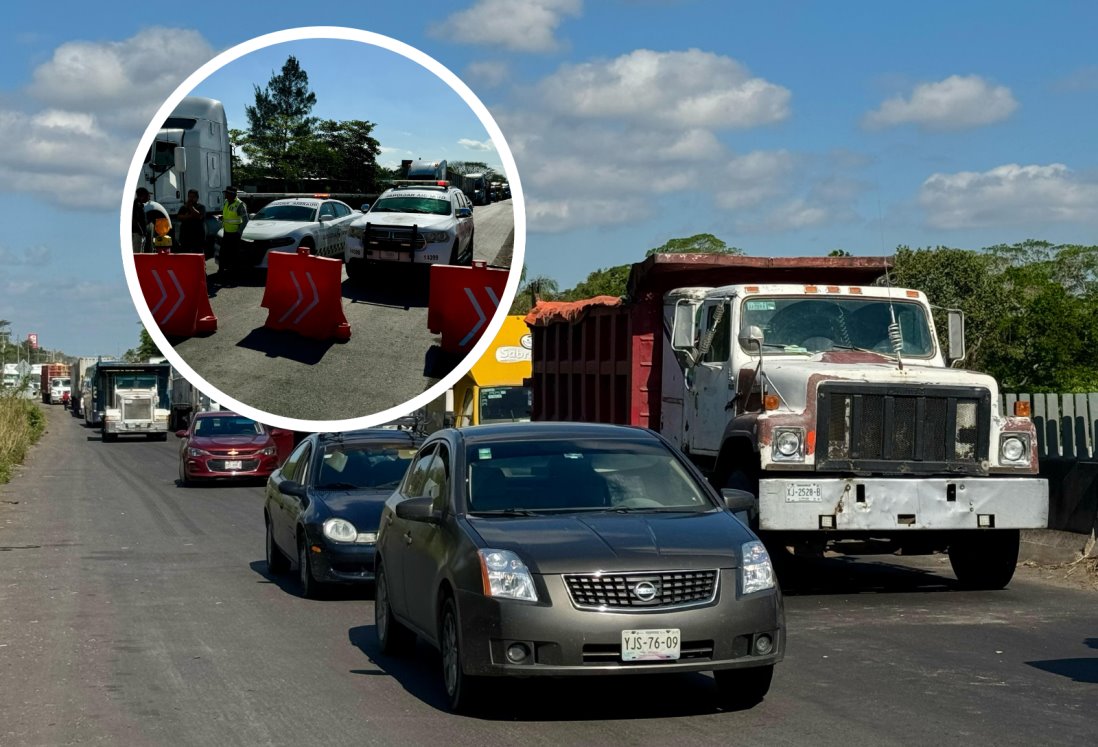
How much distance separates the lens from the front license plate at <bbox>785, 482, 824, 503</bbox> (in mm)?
12250

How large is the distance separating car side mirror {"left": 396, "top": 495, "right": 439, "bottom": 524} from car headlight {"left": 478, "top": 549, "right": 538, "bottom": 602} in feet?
3.25

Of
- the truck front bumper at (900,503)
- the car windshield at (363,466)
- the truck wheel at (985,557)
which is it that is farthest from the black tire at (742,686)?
the car windshield at (363,466)

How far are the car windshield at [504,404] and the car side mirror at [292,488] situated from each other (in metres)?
7.88

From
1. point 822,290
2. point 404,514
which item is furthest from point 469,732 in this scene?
point 822,290

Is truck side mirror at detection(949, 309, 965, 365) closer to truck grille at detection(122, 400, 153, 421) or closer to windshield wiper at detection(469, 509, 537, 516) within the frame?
windshield wiper at detection(469, 509, 537, 516)

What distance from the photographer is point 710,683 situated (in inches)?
348

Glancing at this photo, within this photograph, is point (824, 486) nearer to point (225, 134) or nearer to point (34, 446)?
point (225, 134)

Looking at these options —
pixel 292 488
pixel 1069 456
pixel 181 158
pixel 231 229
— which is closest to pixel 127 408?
pixel 292 488

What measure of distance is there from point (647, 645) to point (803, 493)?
517 cm

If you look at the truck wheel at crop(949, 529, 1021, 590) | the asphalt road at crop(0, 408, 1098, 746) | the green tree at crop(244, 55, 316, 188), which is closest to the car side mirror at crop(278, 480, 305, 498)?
the asphalt road at crop(0, 408, 1098, 746)

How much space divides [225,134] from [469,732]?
323 cm

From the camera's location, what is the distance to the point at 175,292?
18.5 feet

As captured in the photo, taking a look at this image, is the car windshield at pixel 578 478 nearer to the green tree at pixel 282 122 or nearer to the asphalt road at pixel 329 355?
the asphalt road at pixel 329 355

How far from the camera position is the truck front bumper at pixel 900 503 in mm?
12250
